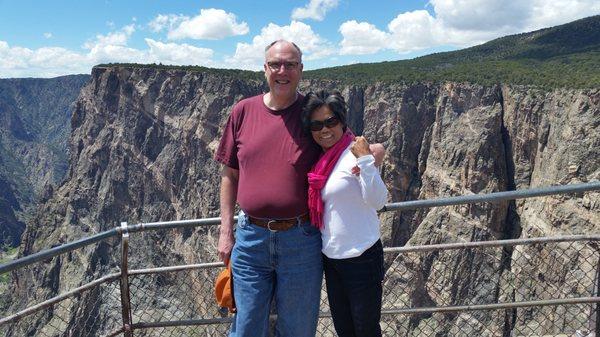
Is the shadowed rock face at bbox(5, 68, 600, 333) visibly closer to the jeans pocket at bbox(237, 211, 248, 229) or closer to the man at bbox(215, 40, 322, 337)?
the man at bbox(215, 40, 322, 337)

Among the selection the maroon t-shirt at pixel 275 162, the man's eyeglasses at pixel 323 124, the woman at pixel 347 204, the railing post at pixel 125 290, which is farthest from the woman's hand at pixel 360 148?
the railing post at pixel 125 290

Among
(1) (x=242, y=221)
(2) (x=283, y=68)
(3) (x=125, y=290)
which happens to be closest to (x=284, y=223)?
(1) (x=242, y=221)

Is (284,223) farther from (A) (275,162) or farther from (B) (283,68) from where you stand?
(B) (283,68)

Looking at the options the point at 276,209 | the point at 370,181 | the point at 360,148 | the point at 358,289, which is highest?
the point at 360,148

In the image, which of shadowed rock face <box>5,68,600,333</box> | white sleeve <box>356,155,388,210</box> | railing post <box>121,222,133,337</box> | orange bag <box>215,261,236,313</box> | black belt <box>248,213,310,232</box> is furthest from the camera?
shadowed rock face <box>5,68,600,333</box>

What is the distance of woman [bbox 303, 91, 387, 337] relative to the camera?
4.99m

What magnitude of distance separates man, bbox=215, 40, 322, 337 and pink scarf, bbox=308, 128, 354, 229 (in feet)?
0.49

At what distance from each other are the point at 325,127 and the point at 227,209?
1.53 m

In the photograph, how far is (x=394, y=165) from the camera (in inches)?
2435

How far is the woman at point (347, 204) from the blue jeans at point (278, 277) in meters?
0.24

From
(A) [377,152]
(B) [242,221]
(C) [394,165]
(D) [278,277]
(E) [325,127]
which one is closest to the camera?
(E) [325,127]

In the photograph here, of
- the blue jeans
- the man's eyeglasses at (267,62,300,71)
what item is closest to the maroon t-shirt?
the blue jeans

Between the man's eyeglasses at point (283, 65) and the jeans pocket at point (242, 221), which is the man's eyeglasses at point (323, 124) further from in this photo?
the jeans pocket at point (242, 221)

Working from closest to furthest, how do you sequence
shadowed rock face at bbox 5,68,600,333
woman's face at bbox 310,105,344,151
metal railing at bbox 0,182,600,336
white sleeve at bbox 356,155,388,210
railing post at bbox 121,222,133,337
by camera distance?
white sleeve at bbox 356,155,388,210
woman's face at bbox 310,105,344,151
railing post at bbox 121,222,133,337
metal railing at bbox 0,182,600,336
shadowed rock face at bbox 5,68,600,333
